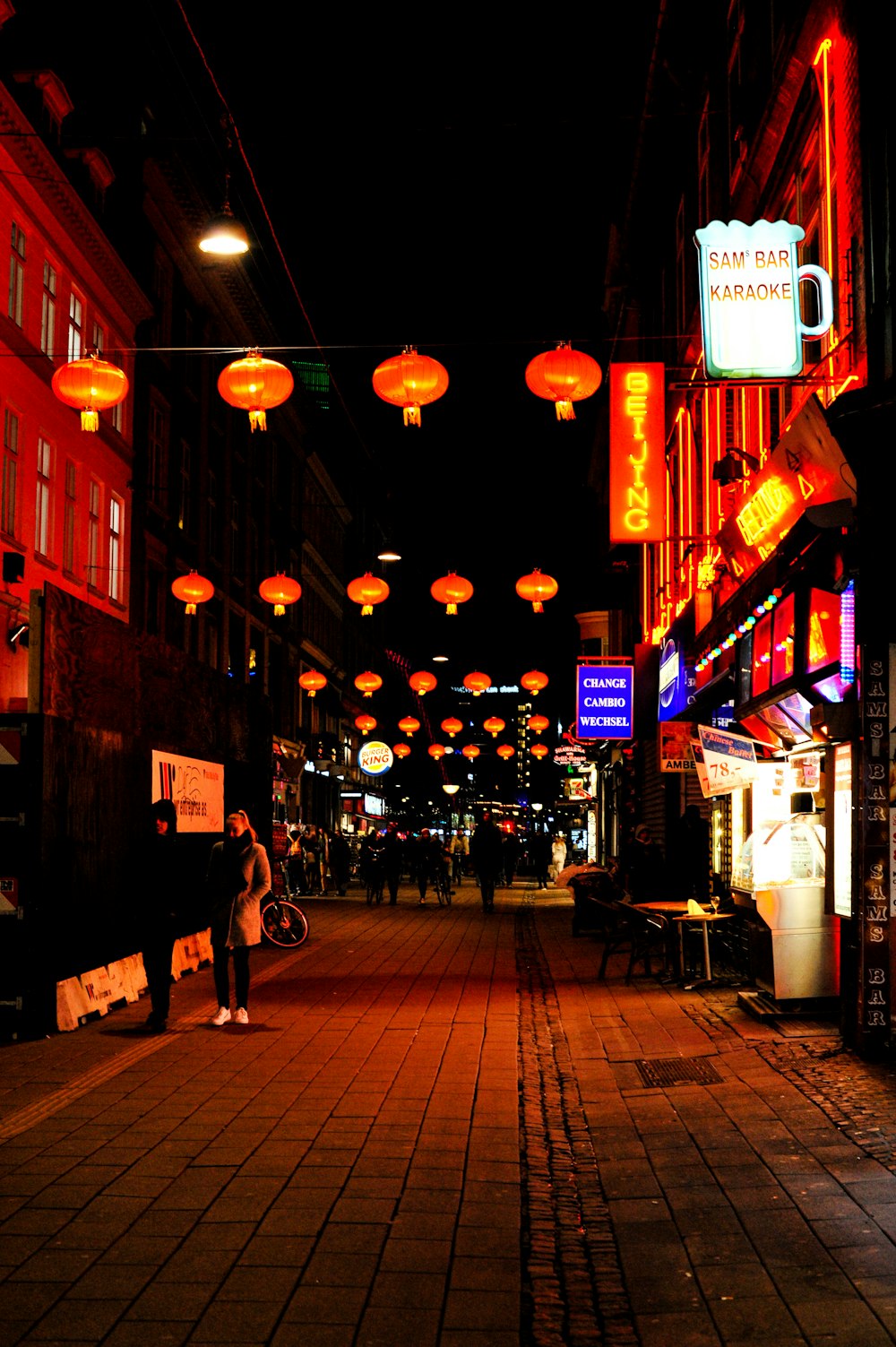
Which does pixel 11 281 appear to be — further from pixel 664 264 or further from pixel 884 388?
pixel 884 388

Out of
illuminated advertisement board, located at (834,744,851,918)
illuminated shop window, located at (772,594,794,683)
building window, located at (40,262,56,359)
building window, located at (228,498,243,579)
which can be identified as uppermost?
building window, located at (40,262,56,359)

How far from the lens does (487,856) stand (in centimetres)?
3117

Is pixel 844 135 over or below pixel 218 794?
over

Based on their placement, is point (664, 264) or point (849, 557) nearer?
point (849, 557)

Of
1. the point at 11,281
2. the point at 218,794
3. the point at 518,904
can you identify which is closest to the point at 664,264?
the point at 11,281

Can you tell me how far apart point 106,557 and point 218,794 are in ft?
38.9

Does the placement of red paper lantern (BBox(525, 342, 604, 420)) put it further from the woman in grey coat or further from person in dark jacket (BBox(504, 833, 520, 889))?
person in dark jacket (BBox(504, 833, 520, 889))

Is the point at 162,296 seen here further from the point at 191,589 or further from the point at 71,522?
the point at 191,589

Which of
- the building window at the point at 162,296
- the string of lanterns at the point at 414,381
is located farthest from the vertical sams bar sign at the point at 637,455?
the building window at the point at 162,296

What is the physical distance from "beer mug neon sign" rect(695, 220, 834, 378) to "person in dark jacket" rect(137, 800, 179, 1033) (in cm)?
635

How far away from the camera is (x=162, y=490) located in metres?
33.7

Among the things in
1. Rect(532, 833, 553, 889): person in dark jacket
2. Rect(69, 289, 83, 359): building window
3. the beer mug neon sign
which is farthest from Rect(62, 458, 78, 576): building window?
Rect(532, 833, 553, 889): person in dark jacket

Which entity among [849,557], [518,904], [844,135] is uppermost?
[844,135]

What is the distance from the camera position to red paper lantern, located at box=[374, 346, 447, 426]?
13.2 meters
